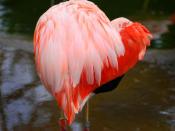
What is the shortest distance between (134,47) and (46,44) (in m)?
0.61

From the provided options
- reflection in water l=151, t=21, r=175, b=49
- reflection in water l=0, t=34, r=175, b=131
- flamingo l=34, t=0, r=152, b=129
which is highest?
flamingo l=34, t=0, r=152, b=129

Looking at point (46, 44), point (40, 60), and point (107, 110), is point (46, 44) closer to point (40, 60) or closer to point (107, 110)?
point (40, 60)

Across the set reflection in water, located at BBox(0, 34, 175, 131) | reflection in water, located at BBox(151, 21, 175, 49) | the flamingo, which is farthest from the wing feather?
reflection in water, located at BBox(151, 21, 175, 49)

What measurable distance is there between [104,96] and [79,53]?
5.00 ft

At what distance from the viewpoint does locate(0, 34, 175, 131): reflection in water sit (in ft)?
9.44

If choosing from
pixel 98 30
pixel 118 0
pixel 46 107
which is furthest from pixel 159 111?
pixel 118 0

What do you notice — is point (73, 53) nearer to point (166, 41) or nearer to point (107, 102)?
point (107, 102)

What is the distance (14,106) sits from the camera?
3166 mm

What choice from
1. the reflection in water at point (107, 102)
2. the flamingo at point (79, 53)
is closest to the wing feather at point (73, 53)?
the flamingo at point (79, 53)

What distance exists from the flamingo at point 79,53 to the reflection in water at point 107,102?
838 millimetres

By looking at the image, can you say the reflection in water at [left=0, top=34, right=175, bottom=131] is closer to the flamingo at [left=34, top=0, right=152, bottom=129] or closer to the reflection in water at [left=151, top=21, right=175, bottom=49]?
the reflection in water at [left=151, top=21, right=175, bottom=49]

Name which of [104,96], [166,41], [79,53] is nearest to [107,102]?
[104,96]

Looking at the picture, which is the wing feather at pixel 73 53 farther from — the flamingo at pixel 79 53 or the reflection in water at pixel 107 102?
the reflection in water at pixel 107 102

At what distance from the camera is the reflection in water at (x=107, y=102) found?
2.88 m
